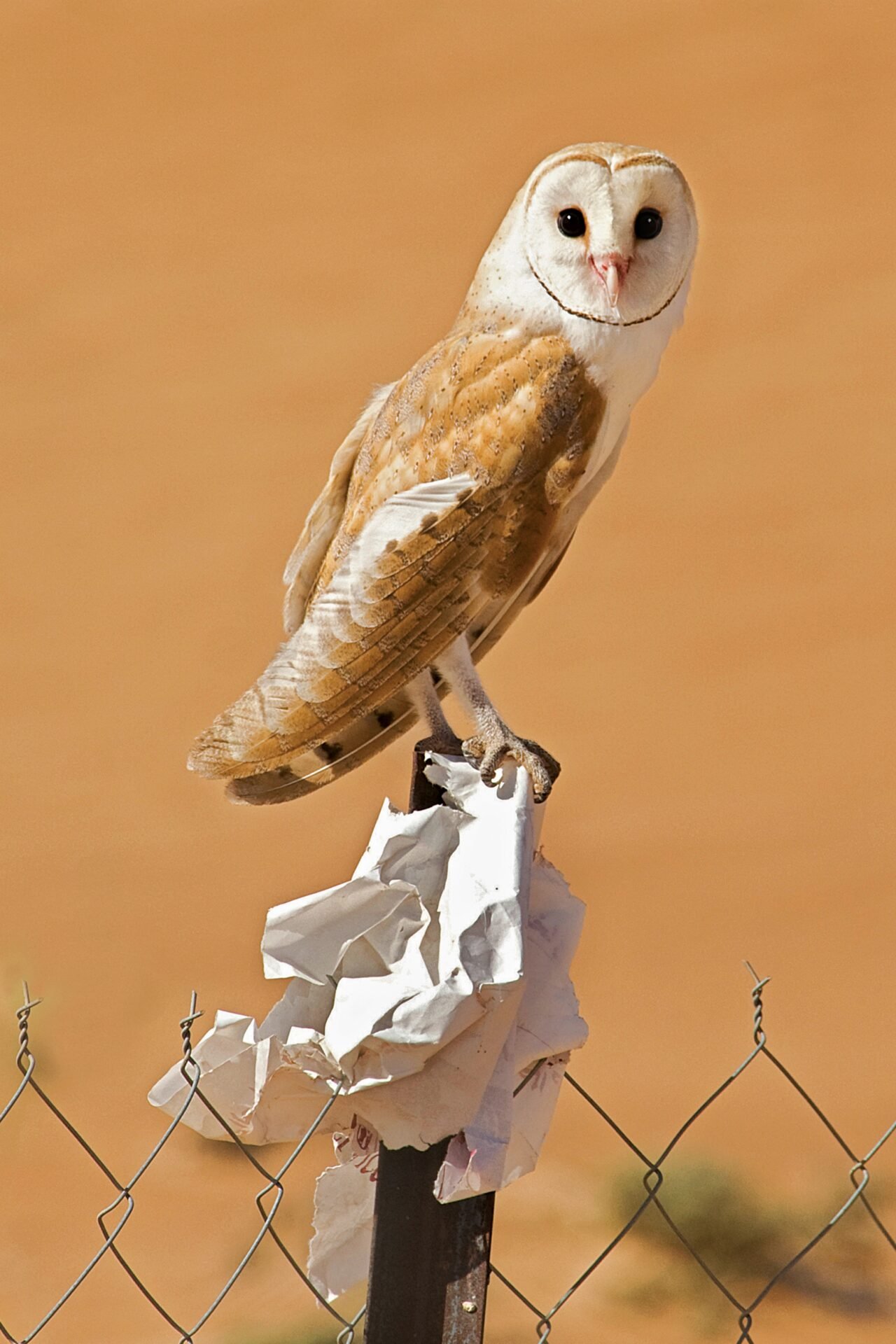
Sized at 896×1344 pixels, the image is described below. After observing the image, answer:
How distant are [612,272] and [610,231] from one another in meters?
0.06

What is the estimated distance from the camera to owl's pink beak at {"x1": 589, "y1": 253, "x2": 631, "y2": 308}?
7.52ft

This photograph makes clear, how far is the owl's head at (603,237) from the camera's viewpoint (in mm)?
2305

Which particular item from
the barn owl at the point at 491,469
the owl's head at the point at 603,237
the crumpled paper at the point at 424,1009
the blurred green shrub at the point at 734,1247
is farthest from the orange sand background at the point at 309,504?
the owl's head at the point at 603,237

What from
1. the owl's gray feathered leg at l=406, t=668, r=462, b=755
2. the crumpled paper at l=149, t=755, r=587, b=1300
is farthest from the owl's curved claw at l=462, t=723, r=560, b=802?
the crumpled paper at l=149, t=755, r=587, b=1300

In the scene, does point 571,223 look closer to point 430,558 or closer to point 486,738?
point 430,558

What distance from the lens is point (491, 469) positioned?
2.38m

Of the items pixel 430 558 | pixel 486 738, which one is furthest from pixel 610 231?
pixel 486 738

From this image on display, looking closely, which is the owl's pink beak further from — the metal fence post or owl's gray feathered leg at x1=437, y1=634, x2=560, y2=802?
the metal fence post

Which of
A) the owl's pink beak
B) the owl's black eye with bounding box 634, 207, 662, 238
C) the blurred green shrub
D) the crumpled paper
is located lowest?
the blurred green shrub

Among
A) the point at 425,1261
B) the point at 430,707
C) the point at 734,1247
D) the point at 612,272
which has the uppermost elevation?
the point at 612,272

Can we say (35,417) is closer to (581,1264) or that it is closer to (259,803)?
(581,1264)

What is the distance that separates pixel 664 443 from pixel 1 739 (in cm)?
397

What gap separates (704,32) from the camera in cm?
993

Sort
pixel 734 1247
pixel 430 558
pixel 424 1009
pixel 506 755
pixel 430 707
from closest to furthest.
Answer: pixel 424 1009 < pixel 506 755 < pixel 430 558 < pixel 430 707 < pixel 734 1247
